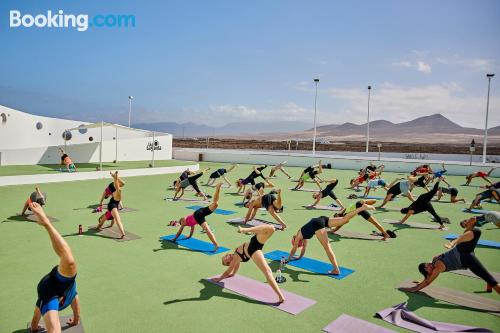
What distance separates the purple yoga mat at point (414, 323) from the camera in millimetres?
5590

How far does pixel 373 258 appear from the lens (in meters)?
9.09

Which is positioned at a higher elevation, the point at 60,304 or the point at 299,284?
the point at 60,304

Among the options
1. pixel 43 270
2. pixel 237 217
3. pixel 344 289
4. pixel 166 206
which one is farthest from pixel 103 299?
pixel 166 206

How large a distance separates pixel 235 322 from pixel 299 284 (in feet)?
6.56

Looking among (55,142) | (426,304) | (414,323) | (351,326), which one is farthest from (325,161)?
(351,326)

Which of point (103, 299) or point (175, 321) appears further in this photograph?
point (103, 299)

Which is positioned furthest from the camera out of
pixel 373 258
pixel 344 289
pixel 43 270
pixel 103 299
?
pixel 373 258

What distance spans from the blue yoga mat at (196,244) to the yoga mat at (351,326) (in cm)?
400

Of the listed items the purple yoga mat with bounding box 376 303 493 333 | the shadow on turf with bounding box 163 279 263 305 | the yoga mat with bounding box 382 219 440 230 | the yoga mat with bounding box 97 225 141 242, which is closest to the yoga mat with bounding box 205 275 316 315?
the shadow on turf with bounding box 163 279 263 305

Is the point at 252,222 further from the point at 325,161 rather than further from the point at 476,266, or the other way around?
the point at 325,161

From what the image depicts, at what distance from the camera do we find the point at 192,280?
24.2 feet

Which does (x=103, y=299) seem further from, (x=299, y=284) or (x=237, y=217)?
(x=237, y=217)

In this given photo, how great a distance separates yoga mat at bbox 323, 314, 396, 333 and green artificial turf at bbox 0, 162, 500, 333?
5.8 inches

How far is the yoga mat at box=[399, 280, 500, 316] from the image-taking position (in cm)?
645
